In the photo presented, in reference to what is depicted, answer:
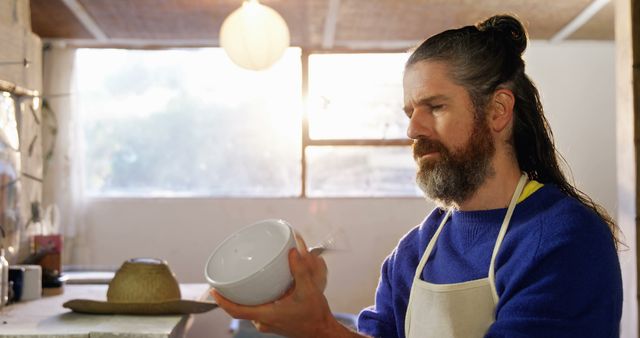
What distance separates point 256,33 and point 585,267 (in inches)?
107

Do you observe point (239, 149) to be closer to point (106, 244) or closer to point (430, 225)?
point (106, 244)

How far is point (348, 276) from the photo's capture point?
4.94 m

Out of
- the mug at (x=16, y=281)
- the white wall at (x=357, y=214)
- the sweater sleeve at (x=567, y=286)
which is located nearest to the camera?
the sweater sleeve at (x=567, y=286)

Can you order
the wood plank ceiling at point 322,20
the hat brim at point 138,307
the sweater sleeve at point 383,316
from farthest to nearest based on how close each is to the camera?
the wood plank ceiling at point 322,20 → the hat brim at point 138,307 → the sweater sleeve at point 383,316

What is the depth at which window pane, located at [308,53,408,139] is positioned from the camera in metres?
5.02

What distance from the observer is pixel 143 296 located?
2.49 m

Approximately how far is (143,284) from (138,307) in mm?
109

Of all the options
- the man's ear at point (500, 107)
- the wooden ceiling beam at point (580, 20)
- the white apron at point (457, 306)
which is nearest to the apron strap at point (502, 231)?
the white apron at point (457, 306)

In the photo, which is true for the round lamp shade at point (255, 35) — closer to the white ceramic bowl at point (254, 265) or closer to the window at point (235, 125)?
the window at point (235, 125)

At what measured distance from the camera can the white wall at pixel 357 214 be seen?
4926 millimetres

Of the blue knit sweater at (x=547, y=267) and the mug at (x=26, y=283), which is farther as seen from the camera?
the mug at (x=26, y=283)

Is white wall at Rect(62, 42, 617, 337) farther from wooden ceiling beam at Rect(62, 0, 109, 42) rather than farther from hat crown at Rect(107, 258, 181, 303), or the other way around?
hat crown at Rect(107, 258, 181, 303)

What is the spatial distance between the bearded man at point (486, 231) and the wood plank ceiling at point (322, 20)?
8.75ft

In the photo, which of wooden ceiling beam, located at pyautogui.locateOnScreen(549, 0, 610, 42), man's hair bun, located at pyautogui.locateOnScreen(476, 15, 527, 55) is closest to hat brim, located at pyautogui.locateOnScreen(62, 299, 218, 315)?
man's hair bun, located at pyautogui.locateOnScreen(476, 15, 527, 55)
